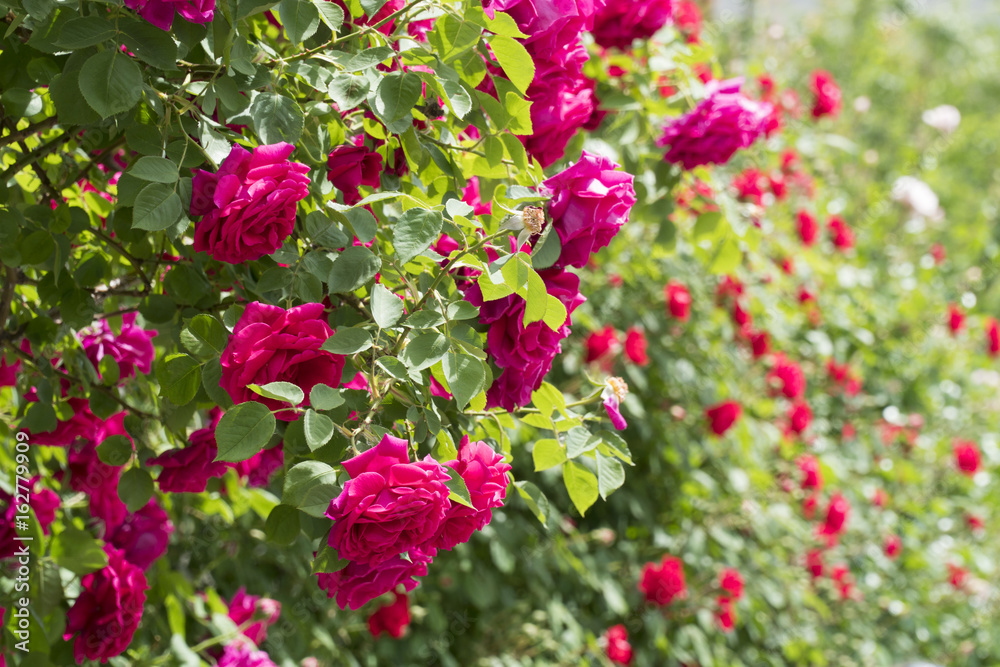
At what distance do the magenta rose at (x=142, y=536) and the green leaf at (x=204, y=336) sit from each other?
0.58m

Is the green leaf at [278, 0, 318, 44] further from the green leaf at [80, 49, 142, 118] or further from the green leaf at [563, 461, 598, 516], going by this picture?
the green leaf at [563, 461, 598, 516]

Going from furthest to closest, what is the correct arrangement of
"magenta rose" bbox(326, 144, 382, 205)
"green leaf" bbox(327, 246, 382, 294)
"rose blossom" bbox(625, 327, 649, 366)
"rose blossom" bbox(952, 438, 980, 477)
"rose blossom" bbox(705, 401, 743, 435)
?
"rose blossom" bbox(952, 438, 980, 477) → "rose blossom" bbox(705, 401, 743, 435) → "rose blossom" bbox(625, 327, 649, 366) → "magenta rose" bbox(326, 144, 382, 205) → "green leaf" bbox(327, 246, 382, 294)

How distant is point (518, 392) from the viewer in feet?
3.00

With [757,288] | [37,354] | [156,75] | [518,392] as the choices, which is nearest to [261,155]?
[156,75]

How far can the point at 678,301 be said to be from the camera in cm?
257

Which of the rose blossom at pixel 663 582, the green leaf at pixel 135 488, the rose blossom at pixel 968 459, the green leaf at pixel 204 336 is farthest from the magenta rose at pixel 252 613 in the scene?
the rose blossom at pixel 968 459

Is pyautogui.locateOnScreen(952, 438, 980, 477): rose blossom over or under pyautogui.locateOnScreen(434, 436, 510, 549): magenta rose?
under

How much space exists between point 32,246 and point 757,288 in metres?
2.62

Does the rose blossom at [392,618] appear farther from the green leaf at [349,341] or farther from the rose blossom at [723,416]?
the green leaf at [349,341]

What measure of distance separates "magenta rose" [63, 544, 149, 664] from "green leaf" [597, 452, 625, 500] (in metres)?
0.71

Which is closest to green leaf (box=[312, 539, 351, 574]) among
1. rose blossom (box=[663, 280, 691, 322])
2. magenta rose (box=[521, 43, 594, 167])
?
magenta rose (box=[521, 43, 594, 167])

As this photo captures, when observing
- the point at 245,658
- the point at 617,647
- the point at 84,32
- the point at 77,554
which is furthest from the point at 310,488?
the point at 617,647

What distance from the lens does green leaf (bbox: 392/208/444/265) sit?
77 cm

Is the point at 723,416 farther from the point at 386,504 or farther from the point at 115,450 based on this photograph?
the point at 386,504
